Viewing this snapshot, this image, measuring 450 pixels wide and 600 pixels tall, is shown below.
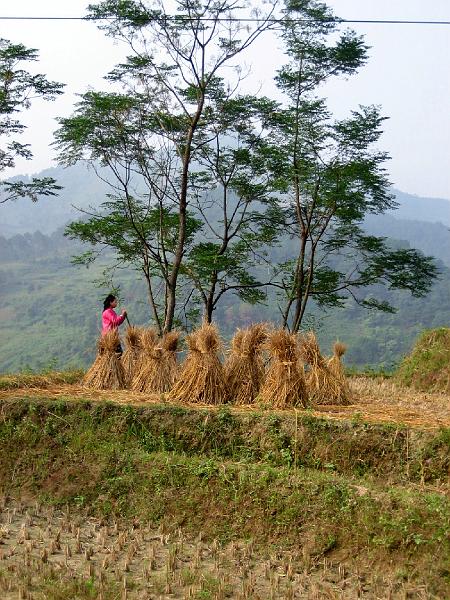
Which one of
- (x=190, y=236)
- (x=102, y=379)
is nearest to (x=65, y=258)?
(x=190, y=236)

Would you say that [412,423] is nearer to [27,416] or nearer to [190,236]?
[27,416]

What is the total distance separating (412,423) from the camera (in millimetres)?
7289

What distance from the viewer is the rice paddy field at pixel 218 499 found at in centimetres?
548

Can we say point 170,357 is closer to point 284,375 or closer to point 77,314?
point 284,375

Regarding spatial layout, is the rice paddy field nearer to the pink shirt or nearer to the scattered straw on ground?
the scattered straw on ground

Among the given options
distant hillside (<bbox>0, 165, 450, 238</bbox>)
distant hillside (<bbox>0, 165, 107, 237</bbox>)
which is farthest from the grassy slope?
distant hillside (<bbox>0, 165, 107, 237</bbox>)

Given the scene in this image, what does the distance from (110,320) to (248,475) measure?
423 cm

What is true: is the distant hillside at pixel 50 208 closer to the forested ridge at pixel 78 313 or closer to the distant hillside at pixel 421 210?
the forested ridge at pixel 78 313

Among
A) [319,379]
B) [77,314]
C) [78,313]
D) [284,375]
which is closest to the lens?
[284,375]

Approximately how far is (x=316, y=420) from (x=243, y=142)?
45.8ft

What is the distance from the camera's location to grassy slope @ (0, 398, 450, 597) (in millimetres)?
5863

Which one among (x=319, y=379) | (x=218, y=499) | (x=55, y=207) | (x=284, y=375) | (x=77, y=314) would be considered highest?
(x=55, y=207)

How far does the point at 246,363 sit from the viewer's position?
8.56m

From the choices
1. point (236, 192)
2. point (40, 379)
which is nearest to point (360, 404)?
point (40, 379)
